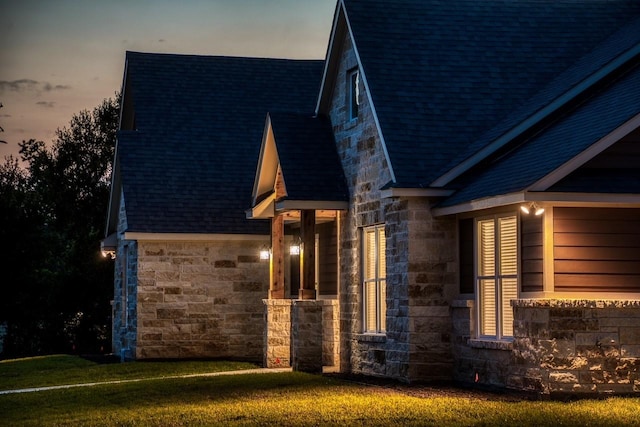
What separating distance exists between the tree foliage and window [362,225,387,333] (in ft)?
45.6

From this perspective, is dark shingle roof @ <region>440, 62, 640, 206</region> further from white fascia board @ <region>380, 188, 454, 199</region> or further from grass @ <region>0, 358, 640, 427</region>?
grass @ <region>0, 358, 640, 427</region>

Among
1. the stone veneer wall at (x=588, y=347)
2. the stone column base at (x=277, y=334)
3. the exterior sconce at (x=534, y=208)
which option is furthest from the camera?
the stone column base at (x=277, y=334)

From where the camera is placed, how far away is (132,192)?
30.1 m

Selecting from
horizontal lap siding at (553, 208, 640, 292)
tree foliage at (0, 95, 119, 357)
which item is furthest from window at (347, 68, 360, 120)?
tree foliage at (0, 95, 119, 357)

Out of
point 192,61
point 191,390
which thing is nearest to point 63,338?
point 192,61

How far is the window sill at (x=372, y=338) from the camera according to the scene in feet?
71.7

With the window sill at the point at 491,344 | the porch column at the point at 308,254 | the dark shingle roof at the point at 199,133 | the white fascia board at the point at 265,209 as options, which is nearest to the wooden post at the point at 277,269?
the white fascia board at the point at 265,209

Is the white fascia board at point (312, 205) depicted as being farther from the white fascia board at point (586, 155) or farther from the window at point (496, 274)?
the white fascia board at point (586, 155)

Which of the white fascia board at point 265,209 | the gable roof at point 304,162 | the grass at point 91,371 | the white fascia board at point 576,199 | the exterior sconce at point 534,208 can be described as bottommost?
the grass at point 91,371

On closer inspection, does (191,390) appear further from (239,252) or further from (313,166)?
(239,252)

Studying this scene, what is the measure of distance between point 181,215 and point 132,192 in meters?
1.37

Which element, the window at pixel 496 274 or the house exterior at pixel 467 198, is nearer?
the house exterior at pixel 467 198

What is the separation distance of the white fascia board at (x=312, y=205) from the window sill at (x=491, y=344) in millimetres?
5047

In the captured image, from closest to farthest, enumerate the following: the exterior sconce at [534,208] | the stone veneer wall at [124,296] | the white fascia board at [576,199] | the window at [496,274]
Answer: the white fascia board at [576,199] → the exterior sconce at [534,208] → the window at [496,274] → the stone veneer wall at [124,296]
